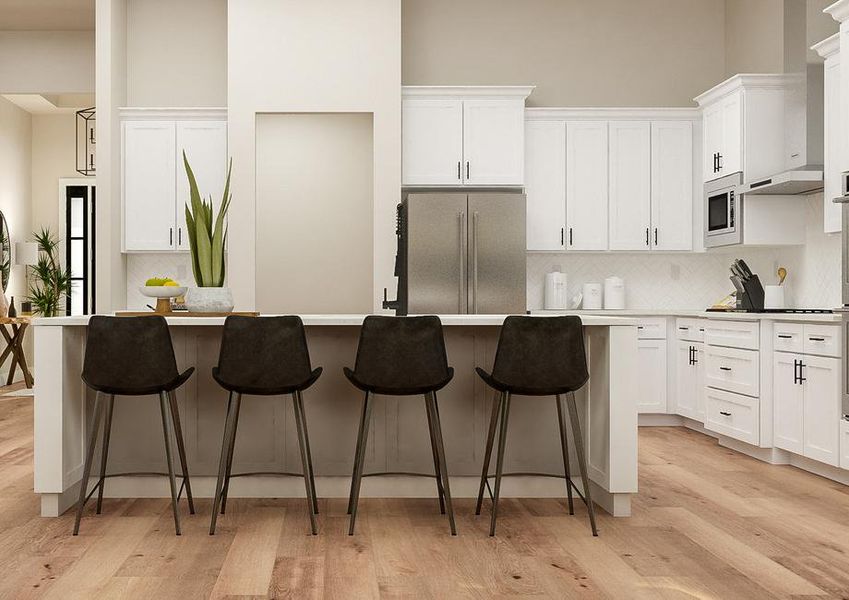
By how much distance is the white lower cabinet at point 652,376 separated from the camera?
6.70 m

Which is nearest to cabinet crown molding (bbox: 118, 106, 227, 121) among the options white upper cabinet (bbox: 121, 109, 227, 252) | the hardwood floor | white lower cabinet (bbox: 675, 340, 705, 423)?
white upper cabinet (bbox: 121, 109, 227, 252)

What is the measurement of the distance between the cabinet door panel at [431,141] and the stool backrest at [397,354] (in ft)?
10.8

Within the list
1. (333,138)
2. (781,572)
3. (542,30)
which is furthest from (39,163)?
(781,572)

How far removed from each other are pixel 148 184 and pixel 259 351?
3.76 meters

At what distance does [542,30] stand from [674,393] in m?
3.32

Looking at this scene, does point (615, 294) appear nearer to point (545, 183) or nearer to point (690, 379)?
point (690, 379)

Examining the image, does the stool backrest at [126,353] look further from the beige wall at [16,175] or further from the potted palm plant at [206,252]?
the beige wall at [16,175]

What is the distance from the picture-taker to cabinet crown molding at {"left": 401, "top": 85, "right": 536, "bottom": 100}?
665 cm

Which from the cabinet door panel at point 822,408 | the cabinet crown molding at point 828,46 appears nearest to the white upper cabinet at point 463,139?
the cabinet crown molding at point 828,46

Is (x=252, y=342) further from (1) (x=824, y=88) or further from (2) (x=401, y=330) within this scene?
(1) (x=824, y=88)

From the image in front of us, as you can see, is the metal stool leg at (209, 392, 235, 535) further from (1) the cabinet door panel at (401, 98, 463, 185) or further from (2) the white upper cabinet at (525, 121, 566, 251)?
(2) the white upper cabinet at (525, 121, 566, 251)

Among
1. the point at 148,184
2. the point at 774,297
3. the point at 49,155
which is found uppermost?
the point at 49,155

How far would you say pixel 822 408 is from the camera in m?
4.69

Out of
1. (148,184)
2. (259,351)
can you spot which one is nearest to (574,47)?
(148,184)
